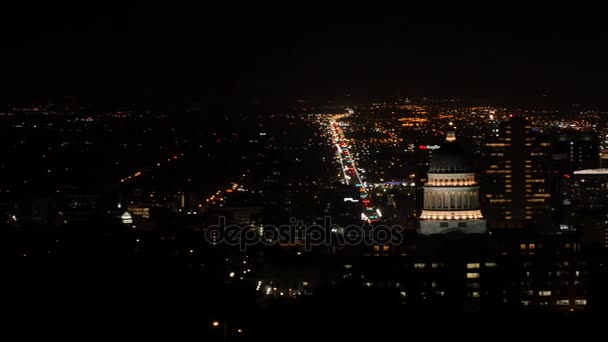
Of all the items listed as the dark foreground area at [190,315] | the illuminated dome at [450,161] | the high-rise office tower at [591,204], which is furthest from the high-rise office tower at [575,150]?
the dark foreground area at [190,315]

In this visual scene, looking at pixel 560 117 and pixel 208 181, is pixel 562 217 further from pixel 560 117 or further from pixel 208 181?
pixel 208 181

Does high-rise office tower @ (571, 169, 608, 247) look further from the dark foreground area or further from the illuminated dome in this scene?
the dark foreground area

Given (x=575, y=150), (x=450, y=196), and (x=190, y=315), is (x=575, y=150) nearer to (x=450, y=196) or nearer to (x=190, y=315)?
(x=450, y=196)

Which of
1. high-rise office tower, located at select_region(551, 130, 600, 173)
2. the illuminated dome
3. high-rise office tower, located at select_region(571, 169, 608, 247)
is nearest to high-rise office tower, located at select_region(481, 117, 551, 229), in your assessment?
high-rise office tower, located at select_region(571, 169, 608, 247)

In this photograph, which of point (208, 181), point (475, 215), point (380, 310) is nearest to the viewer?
point (380, 310)

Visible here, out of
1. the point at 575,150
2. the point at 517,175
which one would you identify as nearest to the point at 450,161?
the point at 517,175

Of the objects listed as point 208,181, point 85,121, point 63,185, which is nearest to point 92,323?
point 85,121
